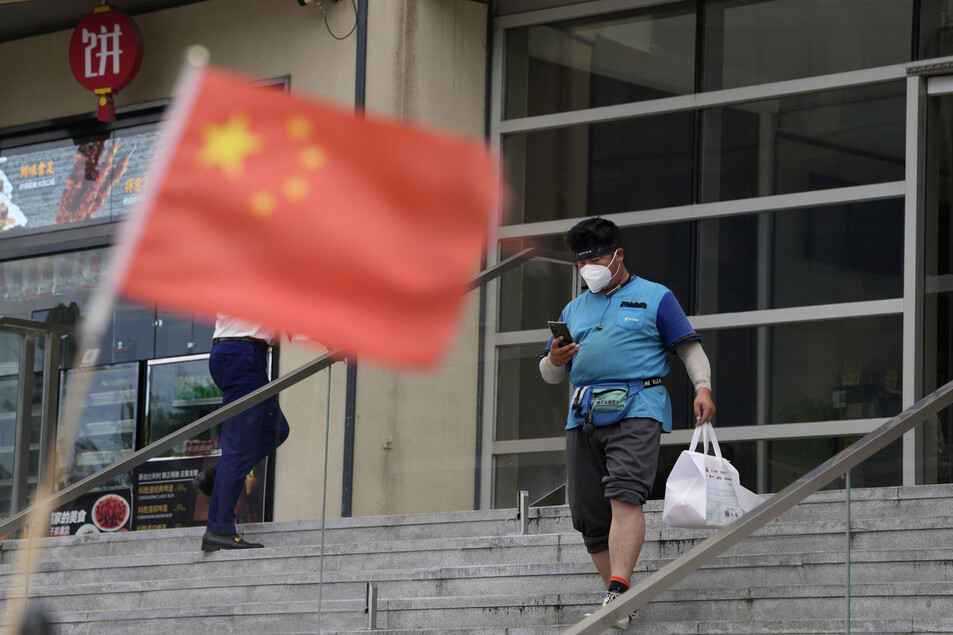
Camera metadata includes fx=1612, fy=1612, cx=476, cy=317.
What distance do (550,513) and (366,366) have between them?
1.21m

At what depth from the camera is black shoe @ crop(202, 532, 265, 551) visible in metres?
7.76

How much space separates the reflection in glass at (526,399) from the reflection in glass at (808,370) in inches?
85.7

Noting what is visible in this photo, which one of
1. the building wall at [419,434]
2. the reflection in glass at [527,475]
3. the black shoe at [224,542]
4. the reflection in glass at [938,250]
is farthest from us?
the reflection in glass at [938,250]

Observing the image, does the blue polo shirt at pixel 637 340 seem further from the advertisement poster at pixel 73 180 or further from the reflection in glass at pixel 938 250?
the advertisement poster at pixel 73 180

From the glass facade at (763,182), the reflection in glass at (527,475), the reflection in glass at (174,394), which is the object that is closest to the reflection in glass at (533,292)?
the glass facade at (763,182)

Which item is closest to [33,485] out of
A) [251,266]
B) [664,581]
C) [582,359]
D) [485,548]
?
[485,548]

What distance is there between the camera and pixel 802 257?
10.4 metres

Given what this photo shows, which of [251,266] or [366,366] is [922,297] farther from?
[251,266]

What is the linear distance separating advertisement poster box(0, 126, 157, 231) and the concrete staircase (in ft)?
16.0

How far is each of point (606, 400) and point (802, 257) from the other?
458 centimetres

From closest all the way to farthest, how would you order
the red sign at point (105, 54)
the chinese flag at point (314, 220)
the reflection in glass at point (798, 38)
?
1. the chinese flag at point (314, 220)
2. the reflection in glass at point (798, 38)
3. the red sign at point (105, 54)

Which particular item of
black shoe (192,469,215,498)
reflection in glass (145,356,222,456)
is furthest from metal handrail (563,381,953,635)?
reflection in glass (145,356,222,456)

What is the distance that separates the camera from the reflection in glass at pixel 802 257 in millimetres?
10070

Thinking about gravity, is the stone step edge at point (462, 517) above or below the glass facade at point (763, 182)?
below
